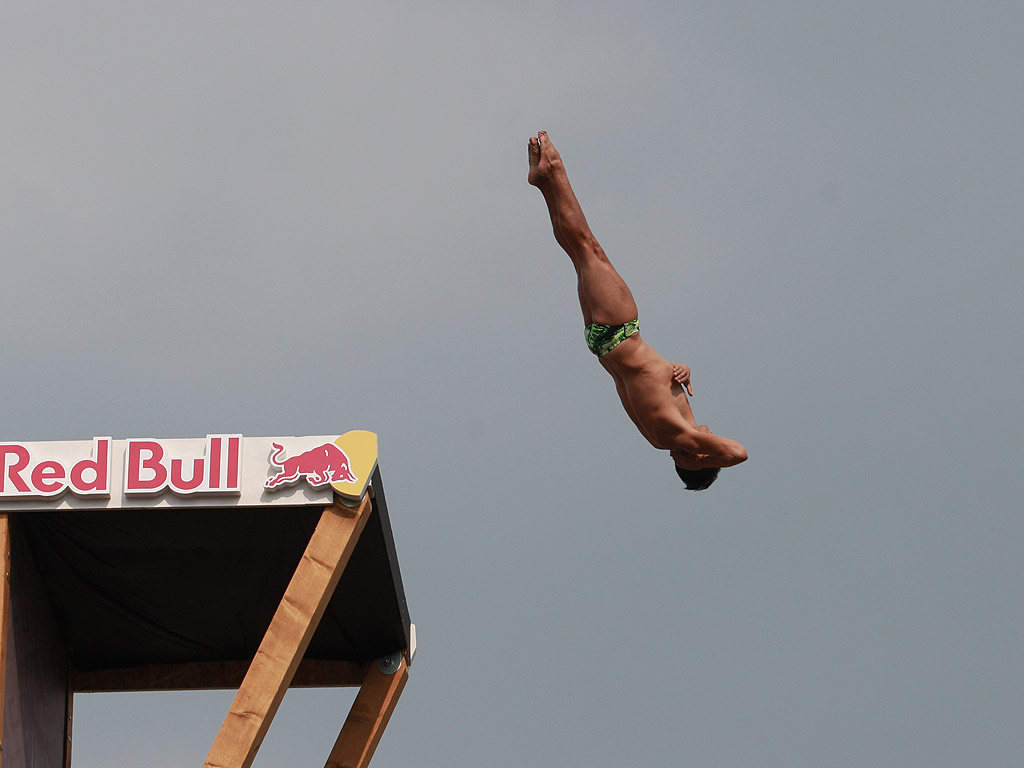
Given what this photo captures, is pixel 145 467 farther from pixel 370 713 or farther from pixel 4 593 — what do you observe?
pixel 370 713

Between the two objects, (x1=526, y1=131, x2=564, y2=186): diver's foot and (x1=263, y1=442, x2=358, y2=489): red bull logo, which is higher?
(x1=526, y1=131, x2=564, y2=186): diver's foot

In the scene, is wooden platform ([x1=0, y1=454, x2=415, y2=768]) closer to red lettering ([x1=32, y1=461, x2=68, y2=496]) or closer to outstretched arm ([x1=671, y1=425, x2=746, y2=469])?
red lettering ([x1=32, y1=461, x2=68, y2=496])

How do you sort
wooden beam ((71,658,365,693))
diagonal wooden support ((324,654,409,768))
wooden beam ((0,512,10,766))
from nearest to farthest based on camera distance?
1. wooden beam ((0,512,10,766))
2. diagonal wooden support ((324,654,409,768))
3. wooden beam ((71,658,365,693))

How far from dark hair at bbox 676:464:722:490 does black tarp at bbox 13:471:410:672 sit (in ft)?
11.7

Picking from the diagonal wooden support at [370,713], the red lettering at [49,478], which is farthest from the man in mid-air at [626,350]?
the red lettering at [49,478]

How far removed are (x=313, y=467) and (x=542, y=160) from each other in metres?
4.21

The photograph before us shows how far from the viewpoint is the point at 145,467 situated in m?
19.7

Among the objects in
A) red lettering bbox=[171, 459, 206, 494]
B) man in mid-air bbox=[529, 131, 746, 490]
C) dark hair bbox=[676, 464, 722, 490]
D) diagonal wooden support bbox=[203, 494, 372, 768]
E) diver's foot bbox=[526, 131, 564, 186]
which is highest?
diver's foot bbox=[526, 131, 564, 186]

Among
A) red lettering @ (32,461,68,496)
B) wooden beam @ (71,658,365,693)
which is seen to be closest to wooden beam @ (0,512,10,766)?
red lettering @ (32,461,68,496)

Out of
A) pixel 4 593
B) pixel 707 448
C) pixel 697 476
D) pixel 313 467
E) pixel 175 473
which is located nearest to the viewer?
pixel 4 593

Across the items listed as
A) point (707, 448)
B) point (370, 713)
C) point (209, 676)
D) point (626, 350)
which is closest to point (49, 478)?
point (370, 713)

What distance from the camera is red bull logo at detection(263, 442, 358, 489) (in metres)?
19.8

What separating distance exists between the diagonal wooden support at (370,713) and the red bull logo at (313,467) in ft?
15.4

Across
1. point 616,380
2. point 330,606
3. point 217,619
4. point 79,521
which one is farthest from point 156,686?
point 616,380
